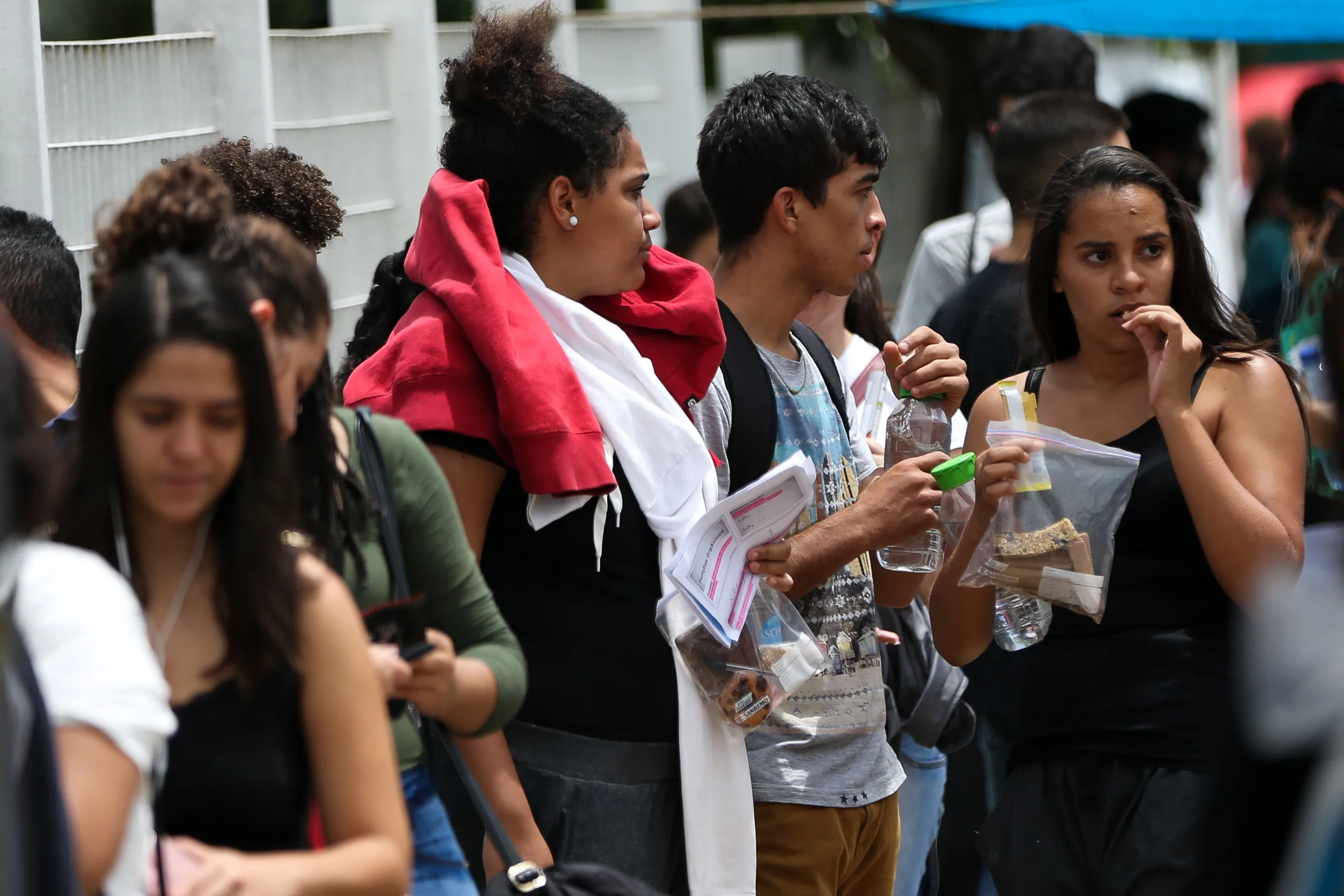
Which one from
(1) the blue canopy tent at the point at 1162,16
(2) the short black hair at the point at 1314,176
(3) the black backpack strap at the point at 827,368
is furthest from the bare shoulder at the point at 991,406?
(1) the blue canopy tent at the point at 1162,16

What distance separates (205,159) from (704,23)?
8.95m

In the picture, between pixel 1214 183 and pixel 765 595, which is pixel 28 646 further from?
pixel 1214 183

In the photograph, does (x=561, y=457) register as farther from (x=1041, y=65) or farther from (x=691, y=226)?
(x=1041, y=65)

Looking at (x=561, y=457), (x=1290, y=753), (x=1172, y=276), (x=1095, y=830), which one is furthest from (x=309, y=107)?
(x=1290, y=753)

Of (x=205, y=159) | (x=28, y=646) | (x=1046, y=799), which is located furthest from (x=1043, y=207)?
(x=28, y=646)

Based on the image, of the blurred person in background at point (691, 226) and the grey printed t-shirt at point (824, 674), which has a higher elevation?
the blurred person in background at point (691, 226)

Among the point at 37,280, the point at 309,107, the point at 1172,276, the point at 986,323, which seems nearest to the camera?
the point at 37,280

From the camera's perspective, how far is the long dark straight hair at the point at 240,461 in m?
1.80

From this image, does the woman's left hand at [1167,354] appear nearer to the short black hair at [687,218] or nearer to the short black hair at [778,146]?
the short black hair at [778,146]

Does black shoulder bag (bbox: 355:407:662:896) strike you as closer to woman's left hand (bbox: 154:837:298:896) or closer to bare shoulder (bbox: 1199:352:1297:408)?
woman's left hand (bbox: 154:837:298:896)

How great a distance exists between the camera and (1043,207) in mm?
3326

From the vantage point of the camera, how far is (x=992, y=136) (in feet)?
17.0

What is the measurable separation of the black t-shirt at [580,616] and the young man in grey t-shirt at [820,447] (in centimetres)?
30

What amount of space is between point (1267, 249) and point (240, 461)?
632cm
